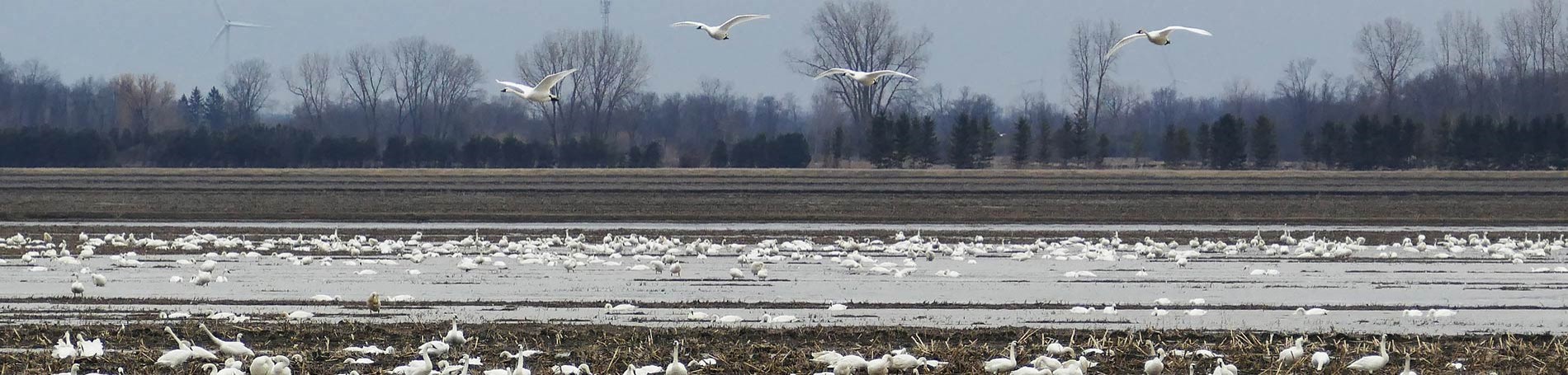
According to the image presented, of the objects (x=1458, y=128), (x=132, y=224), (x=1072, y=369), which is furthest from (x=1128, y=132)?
(x=1072, y=369)

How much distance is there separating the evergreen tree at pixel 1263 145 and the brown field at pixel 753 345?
6218cm

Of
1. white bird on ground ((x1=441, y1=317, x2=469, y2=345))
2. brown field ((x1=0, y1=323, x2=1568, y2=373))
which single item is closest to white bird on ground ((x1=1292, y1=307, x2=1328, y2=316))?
brown field ((x1=0, y1=323, x2=1568, y2=373))

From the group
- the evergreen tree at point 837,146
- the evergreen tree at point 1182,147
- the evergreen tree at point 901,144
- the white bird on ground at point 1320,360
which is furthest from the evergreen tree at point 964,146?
the white bird on ground at point 1320,360

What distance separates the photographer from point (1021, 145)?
7662 cm

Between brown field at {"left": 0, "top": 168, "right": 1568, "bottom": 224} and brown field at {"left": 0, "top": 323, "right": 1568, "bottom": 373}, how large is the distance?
19.8 m

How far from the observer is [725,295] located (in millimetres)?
17344

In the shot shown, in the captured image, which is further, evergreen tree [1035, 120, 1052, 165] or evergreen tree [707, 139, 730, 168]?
evergreen tree [1035, 120, 1052, 165]

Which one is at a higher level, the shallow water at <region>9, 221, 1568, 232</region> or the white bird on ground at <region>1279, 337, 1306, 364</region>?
the white bird on ground at <region>1279, 337, 1306, 364</region>

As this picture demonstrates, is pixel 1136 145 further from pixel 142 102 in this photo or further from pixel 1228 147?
pixel 142 102

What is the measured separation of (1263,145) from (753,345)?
6518 centimetres

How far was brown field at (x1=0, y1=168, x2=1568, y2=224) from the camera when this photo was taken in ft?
113

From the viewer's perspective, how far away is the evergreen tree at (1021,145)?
76625 mm

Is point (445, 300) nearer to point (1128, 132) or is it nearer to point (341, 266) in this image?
point (341, 266)

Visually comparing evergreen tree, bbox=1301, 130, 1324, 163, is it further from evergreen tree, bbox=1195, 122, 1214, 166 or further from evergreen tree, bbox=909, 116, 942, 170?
evergreen tree, bbox=909, 116, 942, 170
